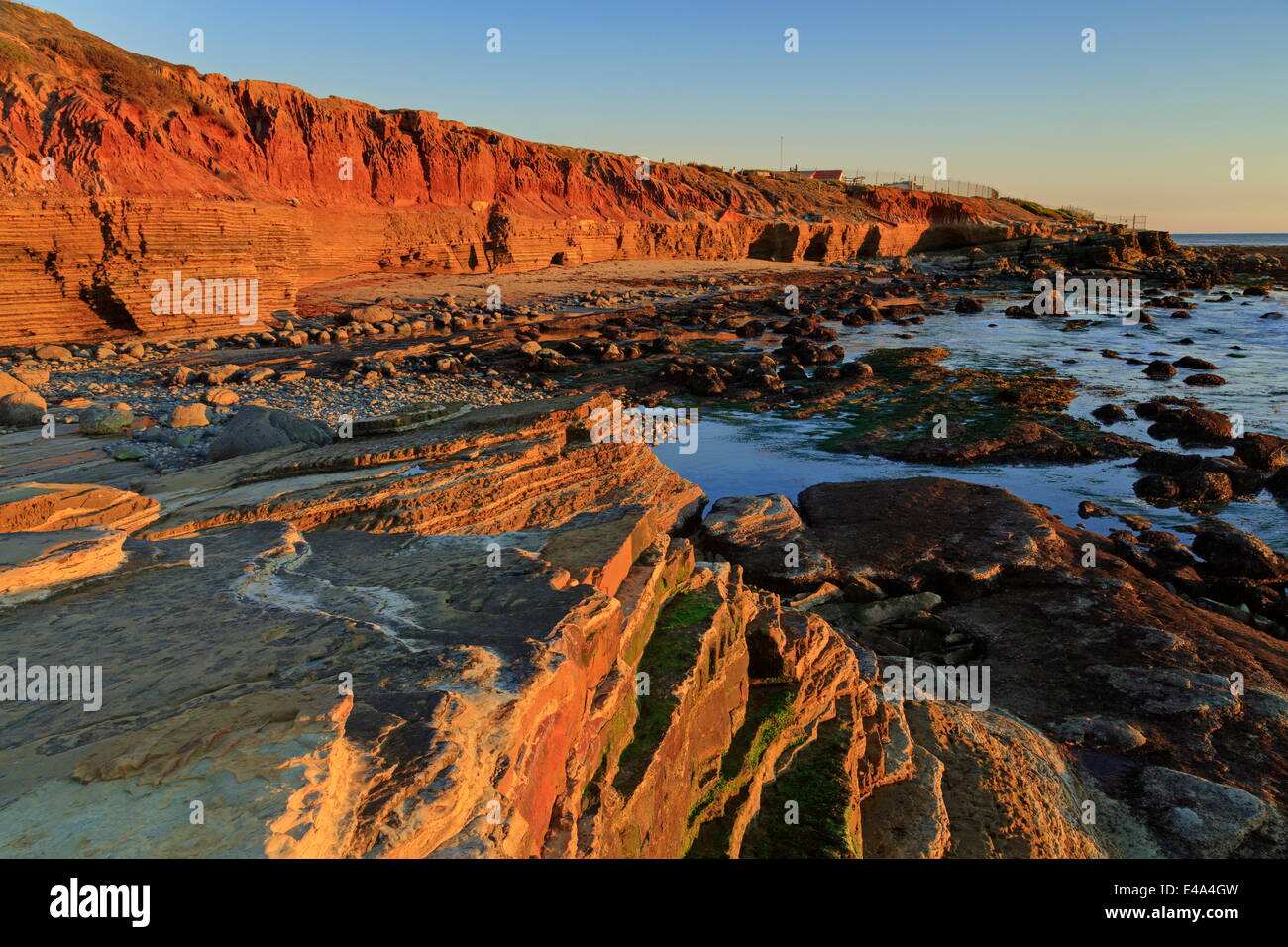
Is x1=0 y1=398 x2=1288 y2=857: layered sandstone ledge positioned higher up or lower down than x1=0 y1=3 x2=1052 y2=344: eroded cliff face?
lower down

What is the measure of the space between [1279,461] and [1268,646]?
7622 millimetres

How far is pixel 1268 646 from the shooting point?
7312 millimetres

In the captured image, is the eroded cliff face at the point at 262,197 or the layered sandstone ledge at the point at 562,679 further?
the eroded cliff face at the point at 262,197

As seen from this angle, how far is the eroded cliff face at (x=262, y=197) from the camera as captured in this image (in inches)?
717

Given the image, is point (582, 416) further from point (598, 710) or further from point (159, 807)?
point (159, 807)

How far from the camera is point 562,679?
3383mm

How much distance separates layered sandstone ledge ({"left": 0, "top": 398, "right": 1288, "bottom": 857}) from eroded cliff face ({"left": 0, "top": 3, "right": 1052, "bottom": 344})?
47.4 feet

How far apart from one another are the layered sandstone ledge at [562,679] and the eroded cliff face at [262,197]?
14440mm

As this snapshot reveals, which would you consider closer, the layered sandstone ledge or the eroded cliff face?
the layered sandstone ledge

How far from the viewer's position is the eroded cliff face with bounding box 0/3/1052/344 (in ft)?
59.8

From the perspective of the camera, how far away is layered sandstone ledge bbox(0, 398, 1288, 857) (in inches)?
98.7

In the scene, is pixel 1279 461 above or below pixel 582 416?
below
